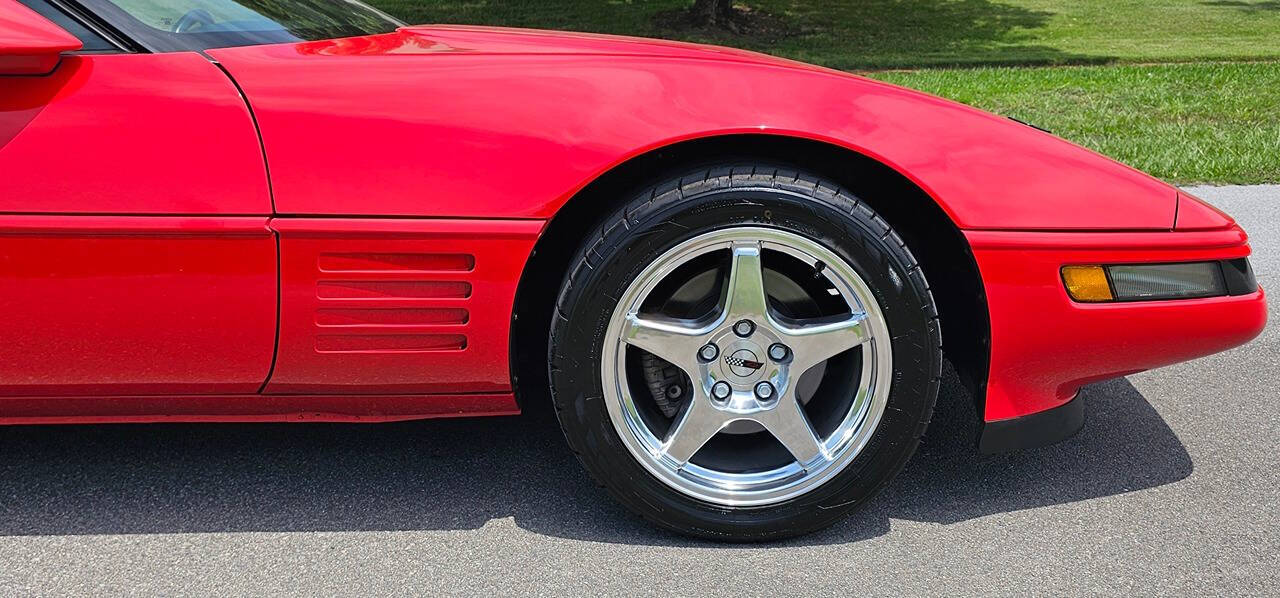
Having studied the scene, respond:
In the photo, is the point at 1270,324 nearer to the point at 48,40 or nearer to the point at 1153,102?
the point at 48,40

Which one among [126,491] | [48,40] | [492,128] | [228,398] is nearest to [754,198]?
[492,128]

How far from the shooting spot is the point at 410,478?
254cm

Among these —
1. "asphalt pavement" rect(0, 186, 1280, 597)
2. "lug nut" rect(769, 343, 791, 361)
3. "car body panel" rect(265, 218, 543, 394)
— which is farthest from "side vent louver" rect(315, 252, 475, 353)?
"lug nut" rect(769, 343, 791, 361)

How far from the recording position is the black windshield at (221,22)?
83.1 inches

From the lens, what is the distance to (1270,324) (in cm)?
359

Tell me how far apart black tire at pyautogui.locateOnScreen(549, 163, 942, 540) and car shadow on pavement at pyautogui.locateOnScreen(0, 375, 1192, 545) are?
112mm

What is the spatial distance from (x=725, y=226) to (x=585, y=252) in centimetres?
27

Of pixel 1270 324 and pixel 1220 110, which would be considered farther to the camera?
pixel 1220 110

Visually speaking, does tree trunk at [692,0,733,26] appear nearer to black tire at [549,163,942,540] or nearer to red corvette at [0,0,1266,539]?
red corvette at [0,0,1266,539]

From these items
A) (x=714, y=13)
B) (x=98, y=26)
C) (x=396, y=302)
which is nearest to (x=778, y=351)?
(x=396, y=302)

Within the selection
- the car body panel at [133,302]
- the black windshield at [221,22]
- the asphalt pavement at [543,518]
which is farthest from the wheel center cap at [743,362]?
the black windshield at [221,22]

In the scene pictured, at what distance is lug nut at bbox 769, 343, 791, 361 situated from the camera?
2.21 meters

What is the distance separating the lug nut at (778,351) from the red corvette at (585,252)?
0.5 inches

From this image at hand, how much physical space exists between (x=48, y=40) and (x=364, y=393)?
2.74 ft
